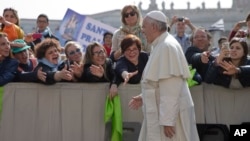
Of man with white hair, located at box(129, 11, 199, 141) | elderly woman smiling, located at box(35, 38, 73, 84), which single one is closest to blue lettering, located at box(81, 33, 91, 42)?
elderly woman smiling, located at box(35, 38, 73, 84)

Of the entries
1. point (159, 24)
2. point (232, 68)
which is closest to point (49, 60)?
point (159, 24)

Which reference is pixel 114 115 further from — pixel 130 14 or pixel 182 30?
pixel 182 30

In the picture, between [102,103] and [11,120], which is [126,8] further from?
[11,120]

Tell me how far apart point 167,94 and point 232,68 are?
1.36 m

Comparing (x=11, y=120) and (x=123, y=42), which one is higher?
(x=123, y=42)

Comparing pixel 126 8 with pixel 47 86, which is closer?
pixel 47 86

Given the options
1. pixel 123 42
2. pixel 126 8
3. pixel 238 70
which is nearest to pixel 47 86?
pixel 123 42

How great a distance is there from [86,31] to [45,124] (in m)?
6.03

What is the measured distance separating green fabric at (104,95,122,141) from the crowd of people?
0.11 metres

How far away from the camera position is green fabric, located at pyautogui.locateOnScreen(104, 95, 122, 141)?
6876 mm

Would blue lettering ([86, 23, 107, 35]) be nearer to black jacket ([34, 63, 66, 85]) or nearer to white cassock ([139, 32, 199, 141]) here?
black jacket ([34, 63, 66, 85])

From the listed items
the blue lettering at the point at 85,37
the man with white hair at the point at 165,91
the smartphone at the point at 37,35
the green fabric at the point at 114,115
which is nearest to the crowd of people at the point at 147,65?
the man with white hair at the point at 165,91

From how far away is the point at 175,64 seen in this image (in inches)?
223

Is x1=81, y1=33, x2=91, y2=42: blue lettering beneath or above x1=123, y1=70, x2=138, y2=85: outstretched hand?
above
